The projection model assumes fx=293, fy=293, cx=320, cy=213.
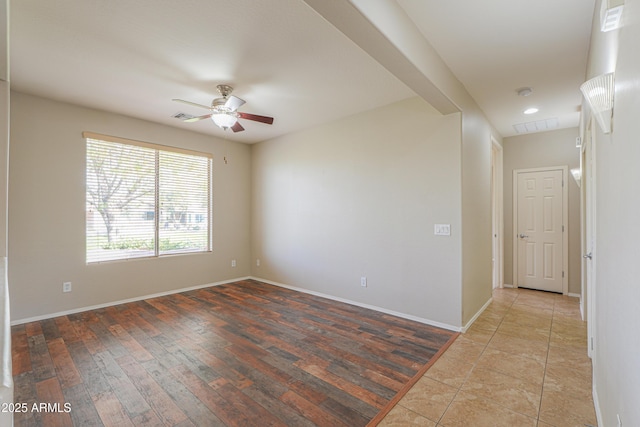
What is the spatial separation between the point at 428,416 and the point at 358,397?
1.53 feet

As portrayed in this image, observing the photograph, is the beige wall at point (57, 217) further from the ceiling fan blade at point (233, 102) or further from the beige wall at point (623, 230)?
the beige wall at point (623, 230)

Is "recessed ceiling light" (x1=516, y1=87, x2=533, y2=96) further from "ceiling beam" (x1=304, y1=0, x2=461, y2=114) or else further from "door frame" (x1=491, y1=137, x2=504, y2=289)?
"door frame" (x1=491, y1=137, x2=504, y2=289)

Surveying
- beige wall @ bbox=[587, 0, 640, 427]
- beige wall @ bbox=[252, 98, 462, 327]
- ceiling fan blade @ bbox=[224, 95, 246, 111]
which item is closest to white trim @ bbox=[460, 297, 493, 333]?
beige wall @ bbox=[252, 98, 462, 327]

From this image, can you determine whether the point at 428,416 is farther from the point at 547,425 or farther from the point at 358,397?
the point at 547,425

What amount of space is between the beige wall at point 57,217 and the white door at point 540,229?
5.90m

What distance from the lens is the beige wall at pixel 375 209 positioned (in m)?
3.32

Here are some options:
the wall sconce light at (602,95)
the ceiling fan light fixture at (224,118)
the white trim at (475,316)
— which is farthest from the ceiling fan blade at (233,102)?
the white trim at (475,316)

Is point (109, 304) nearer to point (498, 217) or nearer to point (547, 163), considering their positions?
point (498, 217)

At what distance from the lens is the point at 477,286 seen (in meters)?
3.70

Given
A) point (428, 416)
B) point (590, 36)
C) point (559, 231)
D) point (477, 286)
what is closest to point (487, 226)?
point (477, 286)

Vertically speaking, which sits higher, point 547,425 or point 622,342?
point 622,342

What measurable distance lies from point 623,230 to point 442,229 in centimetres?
220

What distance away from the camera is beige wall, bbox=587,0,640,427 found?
945 millimetres

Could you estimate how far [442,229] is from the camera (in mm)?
3318
